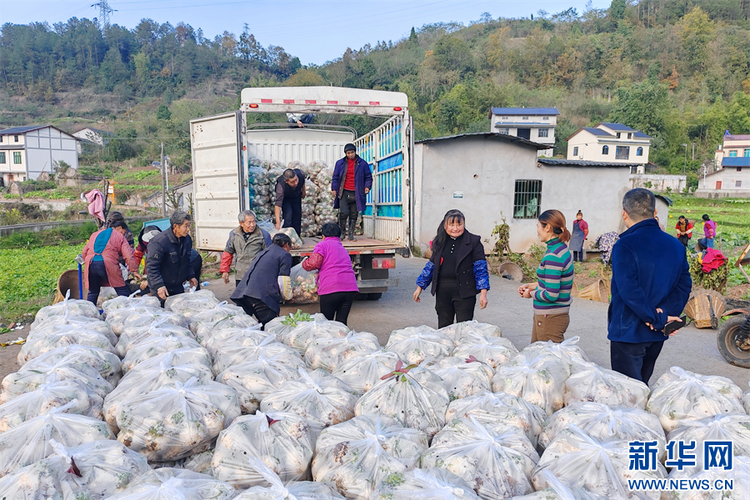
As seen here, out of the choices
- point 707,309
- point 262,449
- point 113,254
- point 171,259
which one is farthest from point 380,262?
point 262,449

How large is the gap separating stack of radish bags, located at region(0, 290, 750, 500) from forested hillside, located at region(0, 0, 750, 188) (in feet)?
138

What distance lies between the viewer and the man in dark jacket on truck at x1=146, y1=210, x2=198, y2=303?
5.25 m

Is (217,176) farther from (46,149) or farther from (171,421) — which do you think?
(46,149)

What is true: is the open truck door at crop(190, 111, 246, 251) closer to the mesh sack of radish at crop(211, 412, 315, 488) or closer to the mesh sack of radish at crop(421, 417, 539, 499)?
the mesh sack of radish at crop(211, 412, 315, 488)

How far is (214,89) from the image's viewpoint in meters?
95.6

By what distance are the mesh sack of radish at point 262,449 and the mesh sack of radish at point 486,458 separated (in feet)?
1.79

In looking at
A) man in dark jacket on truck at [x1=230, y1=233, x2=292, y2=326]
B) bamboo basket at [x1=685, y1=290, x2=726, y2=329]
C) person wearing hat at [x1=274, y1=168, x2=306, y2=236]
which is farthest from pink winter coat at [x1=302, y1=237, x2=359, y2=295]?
bamboo basket at [x1=685, y1=290, x2=726, y2=329]

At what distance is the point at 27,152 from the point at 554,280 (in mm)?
58159

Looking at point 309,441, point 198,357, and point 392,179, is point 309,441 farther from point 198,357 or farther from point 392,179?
point 392,179

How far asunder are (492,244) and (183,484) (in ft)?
43.9

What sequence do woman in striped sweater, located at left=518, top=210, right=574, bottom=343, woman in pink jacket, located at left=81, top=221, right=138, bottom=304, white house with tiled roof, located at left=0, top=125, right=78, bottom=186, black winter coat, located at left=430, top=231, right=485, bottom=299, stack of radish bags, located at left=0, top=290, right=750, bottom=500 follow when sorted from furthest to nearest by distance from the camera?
1. white house with tiled roof, located at left=0, top=125, right=78, bottom=186
2. woman in pink jacket, located at left=81, top=221, right=138, bottom=304
3. black winter coat, located at left=430, top=231, right=485, bottom=299
4. woman in striped sweater, located at left=518, top=210, right=574, bottom=343
5. stack of radish bags, located at left=0, top=290, right=750, bottom=500

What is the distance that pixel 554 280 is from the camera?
3861 millimetres

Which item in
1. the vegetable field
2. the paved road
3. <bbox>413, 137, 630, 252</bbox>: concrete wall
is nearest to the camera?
the paved road

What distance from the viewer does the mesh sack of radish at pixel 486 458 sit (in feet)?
6.48
